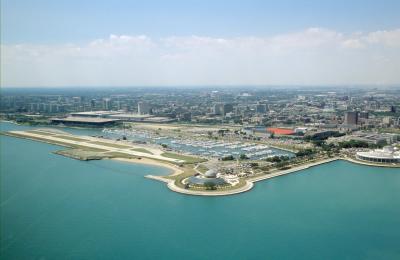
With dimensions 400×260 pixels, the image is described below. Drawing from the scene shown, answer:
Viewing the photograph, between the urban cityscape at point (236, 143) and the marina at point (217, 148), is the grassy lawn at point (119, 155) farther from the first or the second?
the marina at point (217, 148)

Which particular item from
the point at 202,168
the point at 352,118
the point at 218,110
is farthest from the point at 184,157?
the point at 218,110

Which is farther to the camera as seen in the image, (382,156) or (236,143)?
(236,143)

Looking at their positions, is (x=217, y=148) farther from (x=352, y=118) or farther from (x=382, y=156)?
(x=352, y=118)

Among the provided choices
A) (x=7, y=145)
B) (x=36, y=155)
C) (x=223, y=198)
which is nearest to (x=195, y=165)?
(x=223, y=198)

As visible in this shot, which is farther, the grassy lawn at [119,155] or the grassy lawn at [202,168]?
the grassy lawn at [119,155]

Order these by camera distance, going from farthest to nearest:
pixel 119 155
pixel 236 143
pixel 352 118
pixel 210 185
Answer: pixel 352 118 → pixel 236 143 → pixel 119 155 → pixel 210 185

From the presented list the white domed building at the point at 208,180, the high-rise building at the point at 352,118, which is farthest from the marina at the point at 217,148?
the high-rise building at the point at 352,118

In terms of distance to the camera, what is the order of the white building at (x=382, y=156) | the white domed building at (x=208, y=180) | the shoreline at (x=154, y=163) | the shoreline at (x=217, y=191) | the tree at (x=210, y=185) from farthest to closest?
the white building at (x=382, y=156) < the shoreline at (x=154, y=163) < the white domed building at (x=208, y=180) < the tree at (x=210, y=185) < the shoreline at (x=217, y=191)

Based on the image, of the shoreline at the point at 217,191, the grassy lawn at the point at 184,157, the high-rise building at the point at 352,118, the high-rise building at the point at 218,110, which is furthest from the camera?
the high-rise building at the point at 218,110

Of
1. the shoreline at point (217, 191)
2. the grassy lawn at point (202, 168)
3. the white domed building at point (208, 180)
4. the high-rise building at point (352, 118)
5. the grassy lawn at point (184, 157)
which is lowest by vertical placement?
the shoreline at point (217, 191)

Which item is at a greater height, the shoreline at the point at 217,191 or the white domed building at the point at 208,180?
the white domed building at the point at 208,180

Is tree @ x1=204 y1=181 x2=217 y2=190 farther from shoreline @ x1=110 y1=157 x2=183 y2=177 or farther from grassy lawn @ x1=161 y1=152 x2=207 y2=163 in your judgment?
grassy lawn @ x1=161 y1=152 x2=207 y2=163

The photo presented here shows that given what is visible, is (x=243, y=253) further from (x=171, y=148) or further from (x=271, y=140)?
(x=271, y=140)
